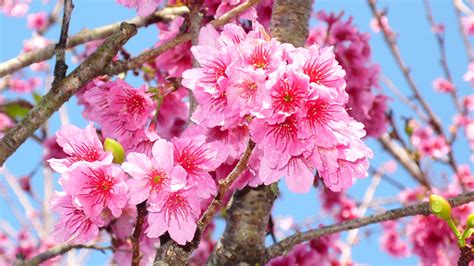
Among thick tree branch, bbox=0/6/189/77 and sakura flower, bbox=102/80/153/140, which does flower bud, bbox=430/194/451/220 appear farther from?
thick tree branch, bbox=0/6/189/77

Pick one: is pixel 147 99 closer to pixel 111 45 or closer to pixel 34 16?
pixel 111 45

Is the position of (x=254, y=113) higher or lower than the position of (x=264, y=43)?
lower

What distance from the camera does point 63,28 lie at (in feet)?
5.37

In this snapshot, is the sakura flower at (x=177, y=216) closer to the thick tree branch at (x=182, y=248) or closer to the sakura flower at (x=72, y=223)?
the thick tree branch at (x=182, y=248)

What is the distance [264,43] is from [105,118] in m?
0.70

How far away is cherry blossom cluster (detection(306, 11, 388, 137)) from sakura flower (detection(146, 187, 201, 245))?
1.13 m

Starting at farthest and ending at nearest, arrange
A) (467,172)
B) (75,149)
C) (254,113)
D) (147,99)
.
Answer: (467,172) → (147,99) → (75,149) → (254,113)

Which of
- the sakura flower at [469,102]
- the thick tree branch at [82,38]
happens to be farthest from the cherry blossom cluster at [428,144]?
the thick tree branch at [82,38]

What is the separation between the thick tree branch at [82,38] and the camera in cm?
185

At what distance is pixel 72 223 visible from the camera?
1235 mm

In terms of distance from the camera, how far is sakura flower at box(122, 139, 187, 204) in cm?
115

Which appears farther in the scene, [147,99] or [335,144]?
[147,99]

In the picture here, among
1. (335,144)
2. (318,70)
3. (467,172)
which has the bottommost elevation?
(467,172)

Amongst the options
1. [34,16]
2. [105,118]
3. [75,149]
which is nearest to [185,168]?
[75,149]
